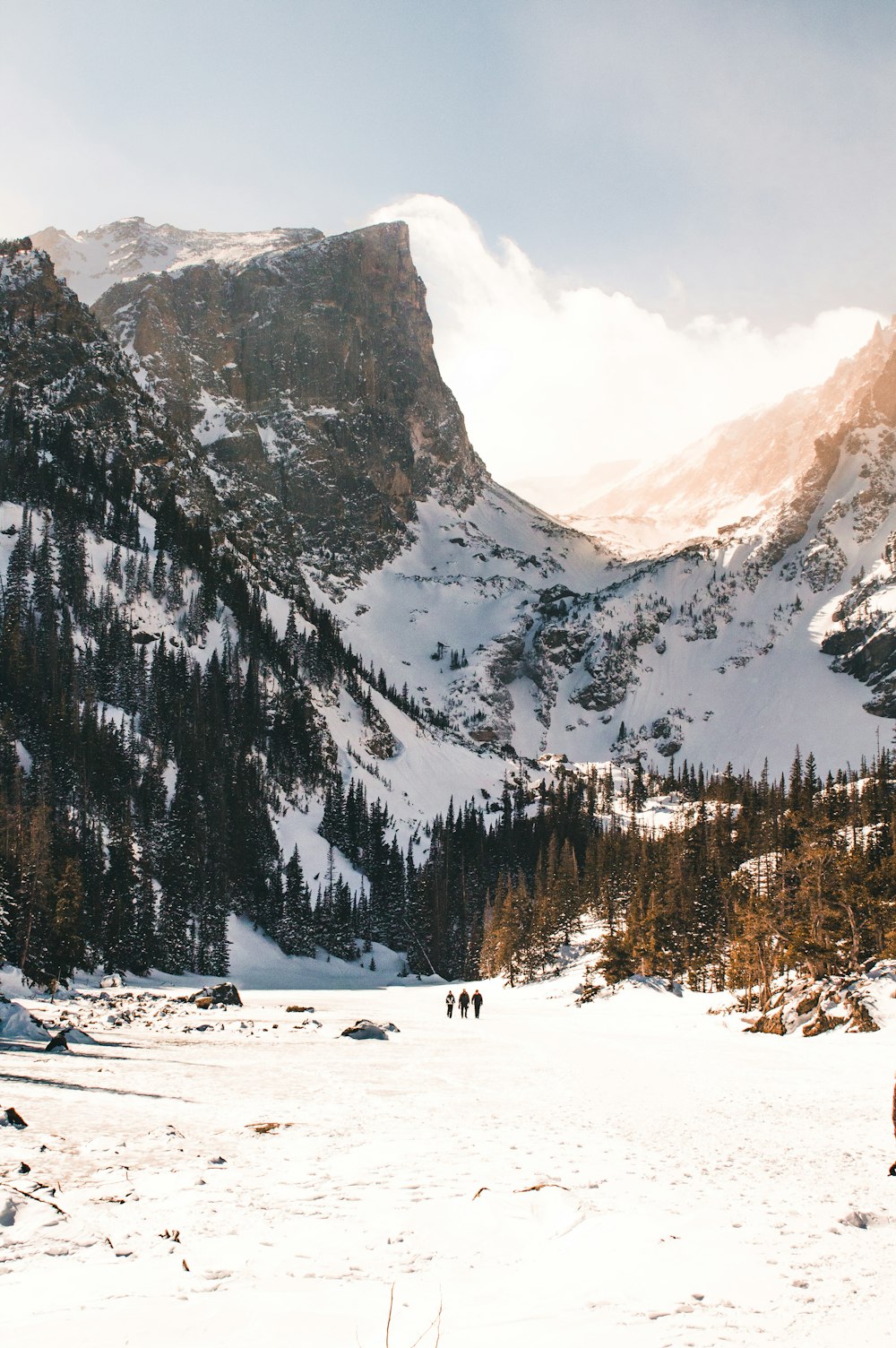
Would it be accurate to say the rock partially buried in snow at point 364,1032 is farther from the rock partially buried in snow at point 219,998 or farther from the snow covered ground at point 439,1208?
the rock partially buried in snow at point 219,998

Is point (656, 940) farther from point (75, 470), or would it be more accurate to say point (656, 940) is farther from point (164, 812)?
point (75, 470)

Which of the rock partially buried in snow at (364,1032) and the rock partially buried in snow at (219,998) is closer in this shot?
the rock partially buried in snow at (364,1032)

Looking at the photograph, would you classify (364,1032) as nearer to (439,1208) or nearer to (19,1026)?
(19,1026)

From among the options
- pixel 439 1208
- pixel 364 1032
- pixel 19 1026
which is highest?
pixel 439 1208

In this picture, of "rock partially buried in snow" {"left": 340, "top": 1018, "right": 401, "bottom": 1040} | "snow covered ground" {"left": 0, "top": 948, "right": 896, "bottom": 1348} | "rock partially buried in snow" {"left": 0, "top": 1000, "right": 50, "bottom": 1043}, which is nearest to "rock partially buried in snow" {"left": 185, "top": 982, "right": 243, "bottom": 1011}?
"rock partially buried in snow" {"left": 340, "top": 1018, "right": 401, "bottom": 1040}

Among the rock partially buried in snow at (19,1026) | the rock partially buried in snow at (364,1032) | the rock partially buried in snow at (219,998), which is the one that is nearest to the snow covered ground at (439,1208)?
the rock partially buried in snow at (19,1026)

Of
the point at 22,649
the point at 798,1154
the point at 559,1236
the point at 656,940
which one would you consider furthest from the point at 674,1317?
the point at 22,649

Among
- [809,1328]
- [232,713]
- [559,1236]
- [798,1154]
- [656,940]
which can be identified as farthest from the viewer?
[232,713]

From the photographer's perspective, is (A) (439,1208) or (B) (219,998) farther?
(B) (219,998)

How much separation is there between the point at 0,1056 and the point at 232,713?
136 meters

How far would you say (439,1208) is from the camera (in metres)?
9.98

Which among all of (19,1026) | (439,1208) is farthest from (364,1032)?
(439,1208)

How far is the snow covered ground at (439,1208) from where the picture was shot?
267 inches

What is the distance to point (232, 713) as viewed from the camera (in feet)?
510
